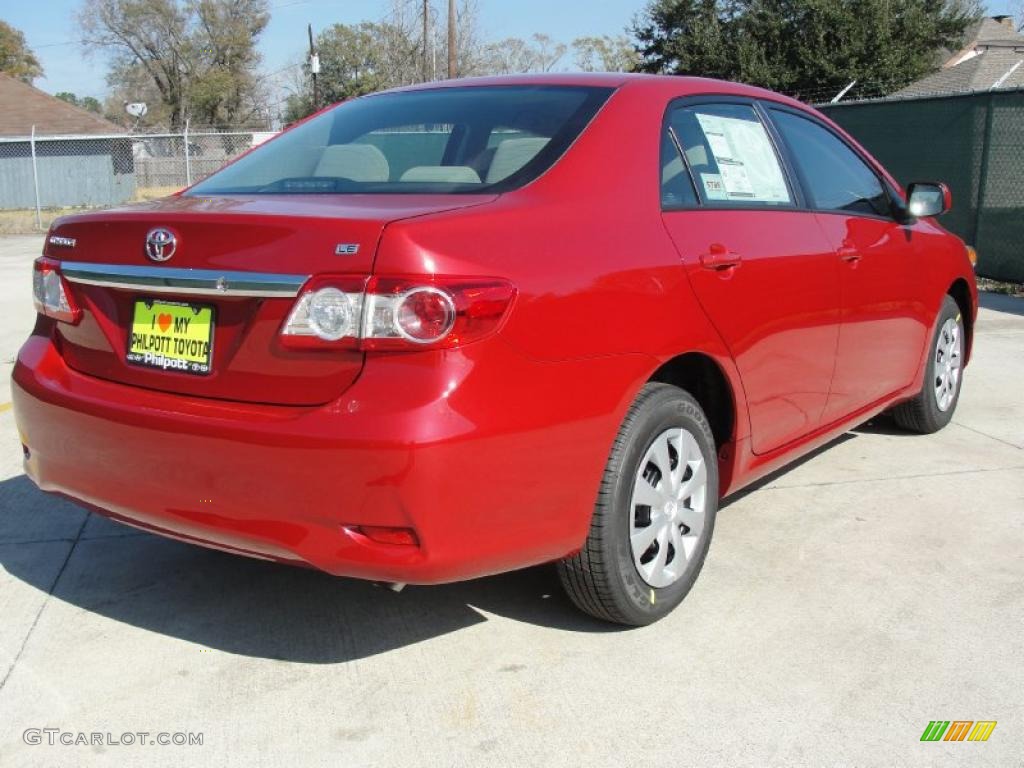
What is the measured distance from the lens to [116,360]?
3.06 m

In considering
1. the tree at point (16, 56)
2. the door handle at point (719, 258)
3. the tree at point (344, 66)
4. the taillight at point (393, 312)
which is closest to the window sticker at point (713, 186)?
the door handle at point (719, 258)

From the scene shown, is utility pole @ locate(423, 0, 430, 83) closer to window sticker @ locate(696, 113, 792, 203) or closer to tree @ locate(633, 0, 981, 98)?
tree @ locate(633, 0, 981, 98)

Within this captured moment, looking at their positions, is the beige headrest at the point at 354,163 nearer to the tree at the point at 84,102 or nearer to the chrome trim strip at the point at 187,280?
the chrome trim strip at the point at 187,280

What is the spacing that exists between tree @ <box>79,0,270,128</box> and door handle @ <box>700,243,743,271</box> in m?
58.5

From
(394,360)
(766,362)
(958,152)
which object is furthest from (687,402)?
(958,152)

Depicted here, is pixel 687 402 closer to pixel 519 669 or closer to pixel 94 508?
pixel 519 669

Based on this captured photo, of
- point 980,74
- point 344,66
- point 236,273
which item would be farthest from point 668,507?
point 344,66

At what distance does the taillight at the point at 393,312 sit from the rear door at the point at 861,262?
6.83 feet

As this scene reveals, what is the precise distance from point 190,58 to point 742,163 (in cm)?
5954

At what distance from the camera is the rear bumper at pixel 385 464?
2.59 meters

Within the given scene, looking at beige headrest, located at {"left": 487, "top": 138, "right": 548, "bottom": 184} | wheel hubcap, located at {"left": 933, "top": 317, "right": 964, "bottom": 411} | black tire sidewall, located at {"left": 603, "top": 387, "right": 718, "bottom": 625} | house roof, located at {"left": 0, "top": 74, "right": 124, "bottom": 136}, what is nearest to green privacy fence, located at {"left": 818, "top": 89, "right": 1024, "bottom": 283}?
wheel hubcap, located at {"left": 933, "top": 317, "right": 964, "bottom": 411}

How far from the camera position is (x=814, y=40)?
32188 millimetres

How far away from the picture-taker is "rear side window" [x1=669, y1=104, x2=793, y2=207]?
11.9 ft

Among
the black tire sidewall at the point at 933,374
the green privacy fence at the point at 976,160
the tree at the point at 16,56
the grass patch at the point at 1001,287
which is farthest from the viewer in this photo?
the tree at the point at 16,56
